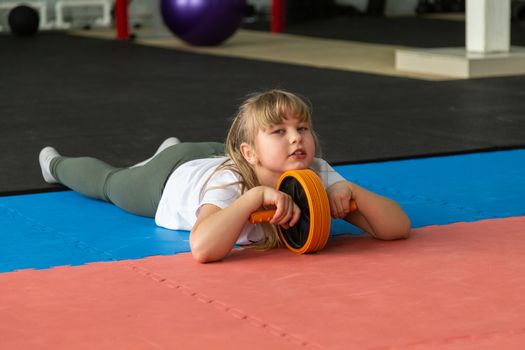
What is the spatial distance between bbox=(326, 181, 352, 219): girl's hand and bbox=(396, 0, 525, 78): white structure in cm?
502

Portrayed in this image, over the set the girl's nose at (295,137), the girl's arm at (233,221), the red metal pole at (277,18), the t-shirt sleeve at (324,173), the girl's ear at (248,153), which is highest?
the girl's nose at (295,137)

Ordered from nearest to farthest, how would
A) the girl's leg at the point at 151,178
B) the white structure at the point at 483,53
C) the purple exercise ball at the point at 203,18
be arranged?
the girl's leg at the point at 151,178
the white structure at the point at 483,53
the purple exercise ball at the point at 203,18

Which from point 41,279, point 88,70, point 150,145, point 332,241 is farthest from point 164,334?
point 88,70

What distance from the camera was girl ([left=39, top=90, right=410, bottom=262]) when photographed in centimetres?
304

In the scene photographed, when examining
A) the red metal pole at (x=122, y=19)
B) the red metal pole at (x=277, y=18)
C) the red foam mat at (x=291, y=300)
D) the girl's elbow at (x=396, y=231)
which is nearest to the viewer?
the red foam mat at (x=291, y=300)

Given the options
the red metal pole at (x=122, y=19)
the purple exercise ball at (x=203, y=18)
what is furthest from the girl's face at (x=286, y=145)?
the red metal pole at (x=122, y=19)

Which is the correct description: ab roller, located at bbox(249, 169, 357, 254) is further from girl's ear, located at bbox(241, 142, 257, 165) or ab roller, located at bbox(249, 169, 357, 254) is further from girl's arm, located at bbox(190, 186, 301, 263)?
girl's ear, located at bbox(241, 142, 257, 165)

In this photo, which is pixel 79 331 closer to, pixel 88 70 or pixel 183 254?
pixel 183 254

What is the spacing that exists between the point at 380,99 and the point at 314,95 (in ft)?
1.67

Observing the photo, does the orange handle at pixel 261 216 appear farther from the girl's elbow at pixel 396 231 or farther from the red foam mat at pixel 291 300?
the girl's elbow at pixel 396 231

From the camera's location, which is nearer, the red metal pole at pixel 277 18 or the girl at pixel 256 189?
the girl at pixel 256 189

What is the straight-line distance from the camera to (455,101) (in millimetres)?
6676

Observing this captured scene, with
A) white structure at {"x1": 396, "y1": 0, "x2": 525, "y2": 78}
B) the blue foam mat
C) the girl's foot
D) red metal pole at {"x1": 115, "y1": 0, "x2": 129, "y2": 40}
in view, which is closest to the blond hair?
the blue foam mat

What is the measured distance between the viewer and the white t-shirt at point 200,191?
3227mm
